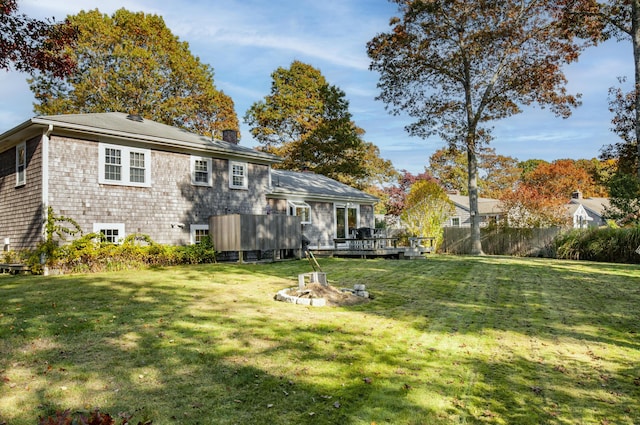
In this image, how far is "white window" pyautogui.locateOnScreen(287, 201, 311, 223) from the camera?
2131 cm

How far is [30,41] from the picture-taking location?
920 centimetres

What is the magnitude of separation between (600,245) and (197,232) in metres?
18.9

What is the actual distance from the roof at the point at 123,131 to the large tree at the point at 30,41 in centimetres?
351

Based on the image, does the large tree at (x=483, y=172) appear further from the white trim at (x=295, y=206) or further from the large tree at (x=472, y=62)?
the white trim at (x=295, y=206)

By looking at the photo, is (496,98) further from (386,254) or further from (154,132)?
(154,132)

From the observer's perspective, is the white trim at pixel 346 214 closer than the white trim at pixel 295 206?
No

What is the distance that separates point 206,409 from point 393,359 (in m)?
2.37

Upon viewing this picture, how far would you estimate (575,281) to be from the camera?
1225cm

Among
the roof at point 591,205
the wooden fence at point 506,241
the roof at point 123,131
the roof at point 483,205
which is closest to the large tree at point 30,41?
the roof at point 123,131

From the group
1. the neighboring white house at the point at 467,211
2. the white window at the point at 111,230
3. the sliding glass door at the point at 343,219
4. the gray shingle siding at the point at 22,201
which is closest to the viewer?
the gray shingle siding at the point at 22,201

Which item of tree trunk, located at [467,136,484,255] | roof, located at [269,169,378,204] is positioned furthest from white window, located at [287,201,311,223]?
tree trunk, located at [467,136,484,255]

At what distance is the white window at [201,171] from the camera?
1645 centimetres

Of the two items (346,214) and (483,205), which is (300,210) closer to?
(346,214)

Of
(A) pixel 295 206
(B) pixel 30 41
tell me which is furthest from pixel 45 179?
(A) pixel 295 206
